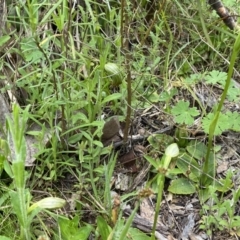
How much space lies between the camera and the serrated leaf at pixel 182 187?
1782 millimetres

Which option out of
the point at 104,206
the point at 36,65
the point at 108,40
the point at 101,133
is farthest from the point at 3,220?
the point at 108,40

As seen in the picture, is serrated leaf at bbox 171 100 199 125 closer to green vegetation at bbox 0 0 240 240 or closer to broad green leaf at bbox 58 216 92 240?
green vegetation at bbox 0 0 240 240

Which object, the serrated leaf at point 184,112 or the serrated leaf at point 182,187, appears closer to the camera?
the serrated leaf at point 182,187

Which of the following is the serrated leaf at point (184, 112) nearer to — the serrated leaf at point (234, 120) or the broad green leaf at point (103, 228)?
the serrated leaf at point (234, 120)

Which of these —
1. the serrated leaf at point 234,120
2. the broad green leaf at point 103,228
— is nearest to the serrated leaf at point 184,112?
the serrated leaf at point 234,120

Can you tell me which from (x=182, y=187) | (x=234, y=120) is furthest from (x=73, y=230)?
→ (x=234, y=120)

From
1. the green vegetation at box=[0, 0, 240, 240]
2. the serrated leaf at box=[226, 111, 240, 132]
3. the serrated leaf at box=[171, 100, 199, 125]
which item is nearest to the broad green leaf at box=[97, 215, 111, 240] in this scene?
the green vegetation at box=[0, 0, 240, 240]

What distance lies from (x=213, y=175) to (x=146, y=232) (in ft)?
1.09

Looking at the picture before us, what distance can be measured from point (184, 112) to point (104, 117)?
0.29 m

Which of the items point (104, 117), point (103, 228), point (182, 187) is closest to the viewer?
point (103, 228)

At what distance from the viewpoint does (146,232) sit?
1640mm

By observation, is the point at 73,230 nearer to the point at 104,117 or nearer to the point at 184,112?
the point at 104,117

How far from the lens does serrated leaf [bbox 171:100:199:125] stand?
1.90 m

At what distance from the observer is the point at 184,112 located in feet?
6.35
